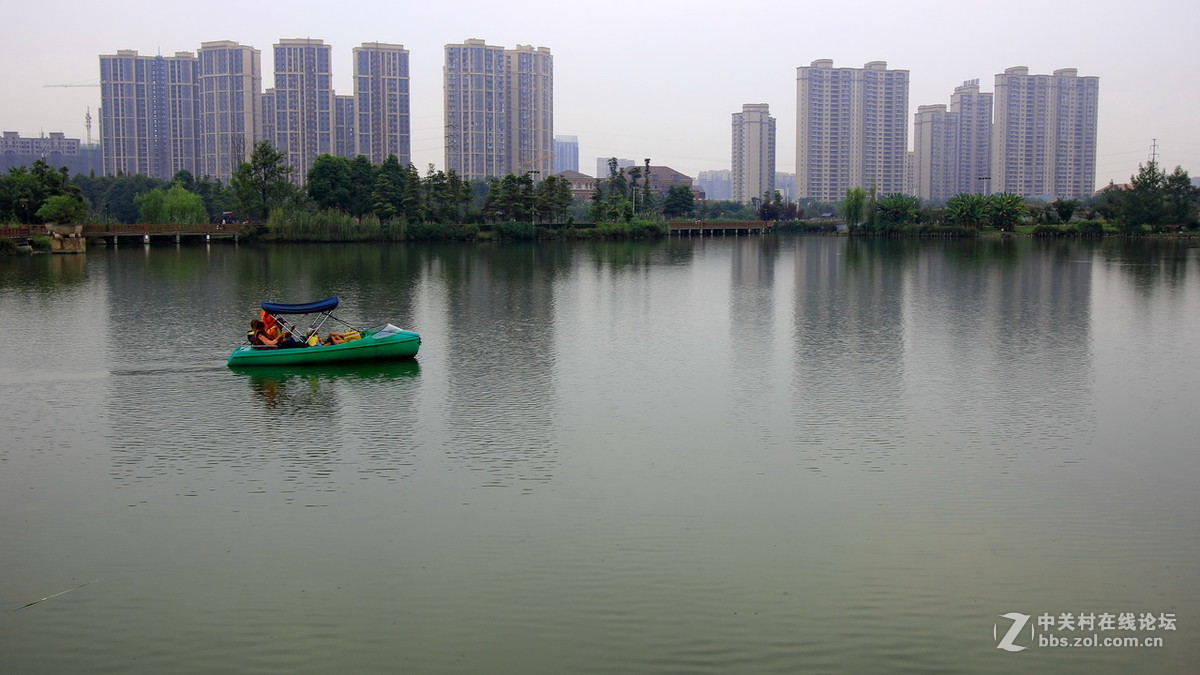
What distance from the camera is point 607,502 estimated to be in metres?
10.3

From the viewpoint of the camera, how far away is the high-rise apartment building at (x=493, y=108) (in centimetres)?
13188

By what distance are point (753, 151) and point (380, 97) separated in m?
67.3

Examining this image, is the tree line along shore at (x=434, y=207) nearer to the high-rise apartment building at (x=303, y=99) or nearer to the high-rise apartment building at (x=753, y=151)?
the high-rise apartment building at (x=303, y=99)

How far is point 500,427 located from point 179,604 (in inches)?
235

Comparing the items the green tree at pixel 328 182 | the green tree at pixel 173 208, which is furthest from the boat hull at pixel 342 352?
the green tree at pixel 173 208

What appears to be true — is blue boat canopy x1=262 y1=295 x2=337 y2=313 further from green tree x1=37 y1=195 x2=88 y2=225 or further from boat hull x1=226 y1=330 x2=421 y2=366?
green tree x1=37 y1=195 x2=88 y2=225

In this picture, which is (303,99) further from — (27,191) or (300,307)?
(300,307)

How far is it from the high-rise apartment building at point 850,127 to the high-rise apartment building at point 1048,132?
48.9 ft

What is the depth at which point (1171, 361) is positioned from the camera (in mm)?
18562

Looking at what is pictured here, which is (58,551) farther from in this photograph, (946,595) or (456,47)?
(456,47)

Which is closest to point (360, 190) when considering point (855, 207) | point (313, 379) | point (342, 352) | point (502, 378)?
point (855, 207)

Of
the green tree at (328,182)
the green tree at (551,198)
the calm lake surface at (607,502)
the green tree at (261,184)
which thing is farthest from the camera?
the green tree at (551,198)

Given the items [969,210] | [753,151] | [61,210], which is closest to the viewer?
[61,210]

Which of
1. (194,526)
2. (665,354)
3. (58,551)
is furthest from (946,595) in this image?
(665,354)
